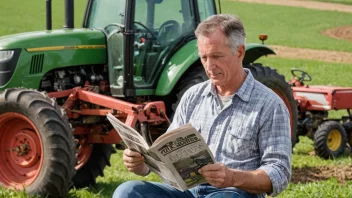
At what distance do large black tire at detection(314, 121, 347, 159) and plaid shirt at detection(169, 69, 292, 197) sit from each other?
6.35 meters

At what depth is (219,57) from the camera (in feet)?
11.9

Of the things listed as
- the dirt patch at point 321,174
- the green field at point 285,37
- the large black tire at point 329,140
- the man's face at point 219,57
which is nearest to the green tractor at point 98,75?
the green field at point 285,37

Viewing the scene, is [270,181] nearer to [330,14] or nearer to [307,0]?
[330,14]

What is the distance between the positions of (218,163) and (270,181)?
28 centimetres

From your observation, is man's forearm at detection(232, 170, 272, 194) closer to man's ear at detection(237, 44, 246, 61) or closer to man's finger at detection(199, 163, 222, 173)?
man's finger at detection(199, 163, 222, 173)

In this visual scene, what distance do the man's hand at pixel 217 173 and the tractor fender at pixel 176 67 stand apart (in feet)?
13.8

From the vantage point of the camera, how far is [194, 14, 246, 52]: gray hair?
3.60 m

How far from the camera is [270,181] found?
3.50 metres

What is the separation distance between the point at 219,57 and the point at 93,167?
14.0ft

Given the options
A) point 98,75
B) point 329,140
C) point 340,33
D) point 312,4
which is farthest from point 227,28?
point 312,4

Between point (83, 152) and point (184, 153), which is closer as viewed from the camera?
point (184, 153)

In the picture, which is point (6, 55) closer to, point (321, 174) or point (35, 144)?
point (35, 144)

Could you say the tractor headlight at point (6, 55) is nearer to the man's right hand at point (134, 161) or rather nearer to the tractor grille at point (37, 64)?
the tractor grille at point (37, 64)

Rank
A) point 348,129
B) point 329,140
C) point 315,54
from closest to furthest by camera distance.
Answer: point 329,140 → point 348,129 → point 315,54
